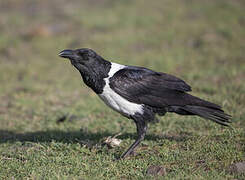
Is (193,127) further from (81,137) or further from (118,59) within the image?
(118,59)

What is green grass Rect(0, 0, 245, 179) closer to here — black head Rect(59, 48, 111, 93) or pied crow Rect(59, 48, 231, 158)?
pied crow Rect(59, 48, 231, 158)

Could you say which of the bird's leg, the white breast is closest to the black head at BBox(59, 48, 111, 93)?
the white breast

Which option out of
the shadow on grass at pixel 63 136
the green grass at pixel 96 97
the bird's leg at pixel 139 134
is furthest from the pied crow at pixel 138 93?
the shadow on grass at pixel 63 136

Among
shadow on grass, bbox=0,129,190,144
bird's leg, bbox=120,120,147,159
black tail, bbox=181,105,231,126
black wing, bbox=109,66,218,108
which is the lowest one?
shadow on grass, bbox=0,129,190,144

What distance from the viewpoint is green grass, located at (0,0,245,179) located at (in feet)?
14.8

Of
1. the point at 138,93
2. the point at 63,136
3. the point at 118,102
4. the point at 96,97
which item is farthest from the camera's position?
the point at 96,97

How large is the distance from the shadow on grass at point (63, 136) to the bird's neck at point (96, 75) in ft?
3.02

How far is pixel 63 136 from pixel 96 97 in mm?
2128

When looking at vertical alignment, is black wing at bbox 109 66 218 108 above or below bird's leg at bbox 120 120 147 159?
above

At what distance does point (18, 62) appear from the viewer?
993 centimetres

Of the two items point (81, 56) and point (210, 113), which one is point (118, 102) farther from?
point (210, 113)

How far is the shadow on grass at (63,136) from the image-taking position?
5.46 m

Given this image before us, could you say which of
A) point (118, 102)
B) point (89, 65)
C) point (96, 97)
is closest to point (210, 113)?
point (118, 102)

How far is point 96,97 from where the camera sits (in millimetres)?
7758
